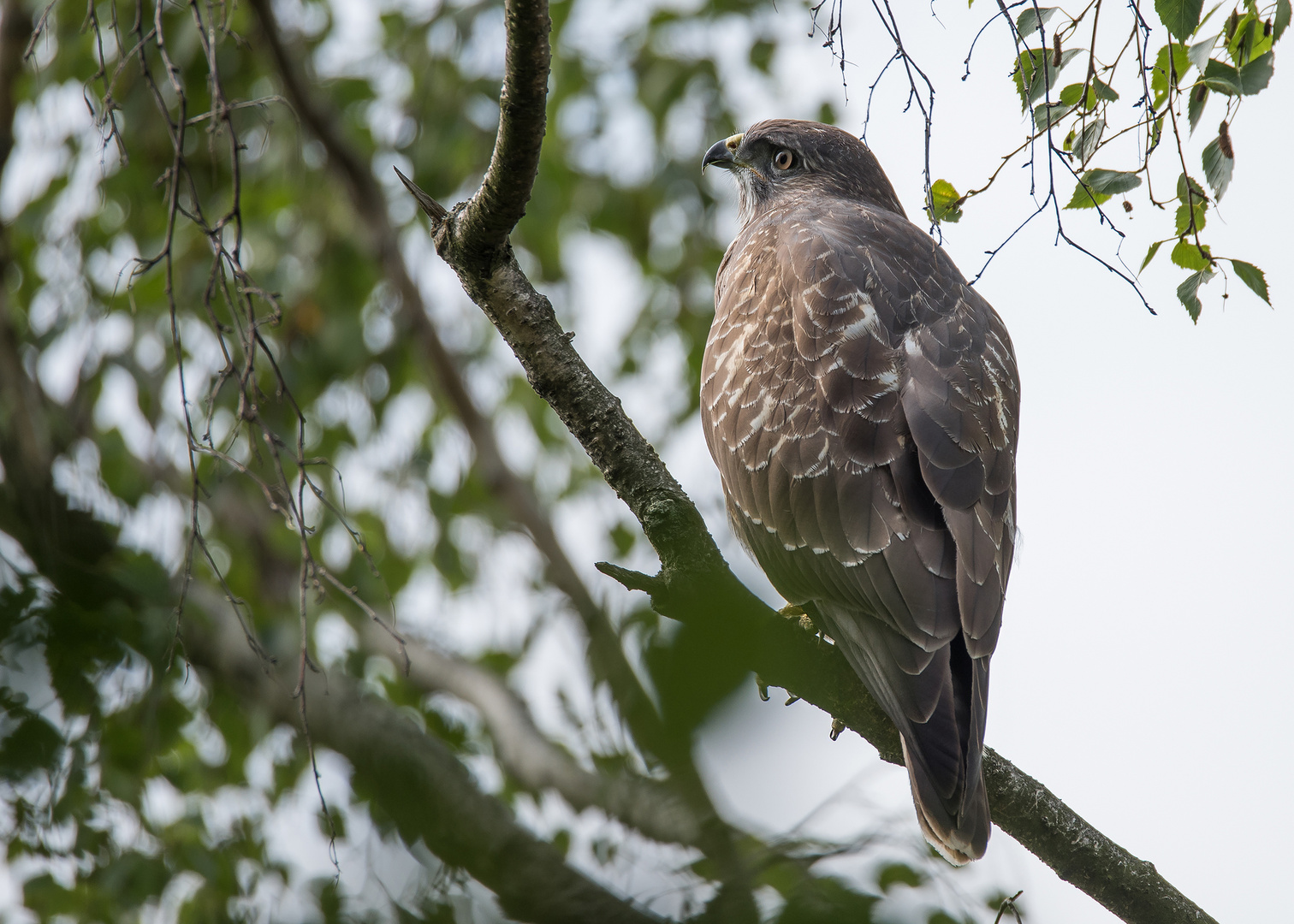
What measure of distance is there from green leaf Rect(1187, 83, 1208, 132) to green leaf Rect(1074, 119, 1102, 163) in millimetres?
231

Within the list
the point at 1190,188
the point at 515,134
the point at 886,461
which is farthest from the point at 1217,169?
the point at 515,134

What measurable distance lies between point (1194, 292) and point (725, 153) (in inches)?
108

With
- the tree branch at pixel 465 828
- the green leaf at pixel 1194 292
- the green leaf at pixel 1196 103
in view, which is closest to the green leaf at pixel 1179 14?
the green leaf at pixel 1196 103

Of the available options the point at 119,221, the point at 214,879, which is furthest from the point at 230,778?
the point at 119,221

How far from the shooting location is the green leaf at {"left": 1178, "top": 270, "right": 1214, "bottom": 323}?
89.9 inches

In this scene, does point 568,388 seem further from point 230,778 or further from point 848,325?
point 230,778

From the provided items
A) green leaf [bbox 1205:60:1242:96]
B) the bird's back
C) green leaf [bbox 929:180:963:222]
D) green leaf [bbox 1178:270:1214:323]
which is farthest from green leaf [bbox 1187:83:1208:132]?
the bird's back

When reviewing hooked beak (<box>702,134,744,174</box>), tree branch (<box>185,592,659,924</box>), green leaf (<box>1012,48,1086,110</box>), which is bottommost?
tree branch (<box>185,592,659,924</box>)

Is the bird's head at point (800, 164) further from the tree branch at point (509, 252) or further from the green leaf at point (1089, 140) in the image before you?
the green leaf at point (1089, 140)

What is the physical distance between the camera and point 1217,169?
7.19 feet

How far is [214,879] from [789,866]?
372cm

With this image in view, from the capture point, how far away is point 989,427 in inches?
115

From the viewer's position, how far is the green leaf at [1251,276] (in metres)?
2.18

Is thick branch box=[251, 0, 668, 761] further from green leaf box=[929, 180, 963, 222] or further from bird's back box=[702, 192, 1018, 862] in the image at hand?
green leaf box=[929, 180, 963, 222]
